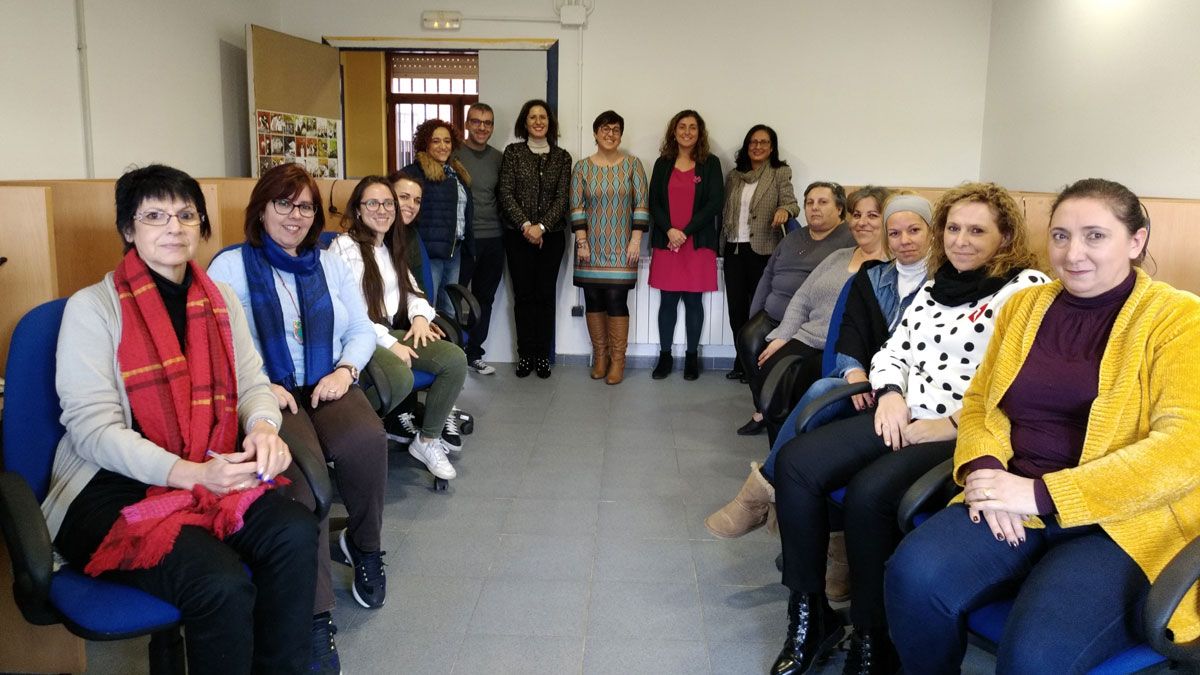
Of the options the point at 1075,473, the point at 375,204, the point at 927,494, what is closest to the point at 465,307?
the point at 375,204

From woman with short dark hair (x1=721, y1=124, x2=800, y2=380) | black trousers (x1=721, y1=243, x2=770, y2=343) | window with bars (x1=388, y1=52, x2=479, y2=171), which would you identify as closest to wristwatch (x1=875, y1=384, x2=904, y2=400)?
woman with short dark hair (x1=721, y1=124, x2=800, y2=380)

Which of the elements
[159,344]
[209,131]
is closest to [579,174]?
[209,131]

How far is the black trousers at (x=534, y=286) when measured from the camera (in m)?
5.54

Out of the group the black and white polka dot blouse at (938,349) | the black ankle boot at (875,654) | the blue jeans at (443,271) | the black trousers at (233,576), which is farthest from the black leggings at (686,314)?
the black trousers at (233,576)

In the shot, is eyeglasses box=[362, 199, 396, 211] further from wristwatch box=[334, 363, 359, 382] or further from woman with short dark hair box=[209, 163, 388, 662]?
wristwatch box=[334, 363, 359, 382]

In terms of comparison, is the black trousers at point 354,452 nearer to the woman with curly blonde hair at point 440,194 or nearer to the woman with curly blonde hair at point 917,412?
the woman with curly blonde hair at point 917,412

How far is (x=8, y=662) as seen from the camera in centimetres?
223

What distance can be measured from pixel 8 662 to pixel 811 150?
4.76 m

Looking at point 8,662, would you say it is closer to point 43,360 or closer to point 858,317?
point 43,360

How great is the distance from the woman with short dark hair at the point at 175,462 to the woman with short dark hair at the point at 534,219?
3277 mm

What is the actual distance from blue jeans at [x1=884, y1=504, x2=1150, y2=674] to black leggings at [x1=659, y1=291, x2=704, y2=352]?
12.3 feet

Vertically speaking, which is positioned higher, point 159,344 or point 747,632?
point 159,344

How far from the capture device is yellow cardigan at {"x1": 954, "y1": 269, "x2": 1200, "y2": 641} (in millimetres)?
1663

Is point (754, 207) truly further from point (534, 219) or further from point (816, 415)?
point (816, 415)
